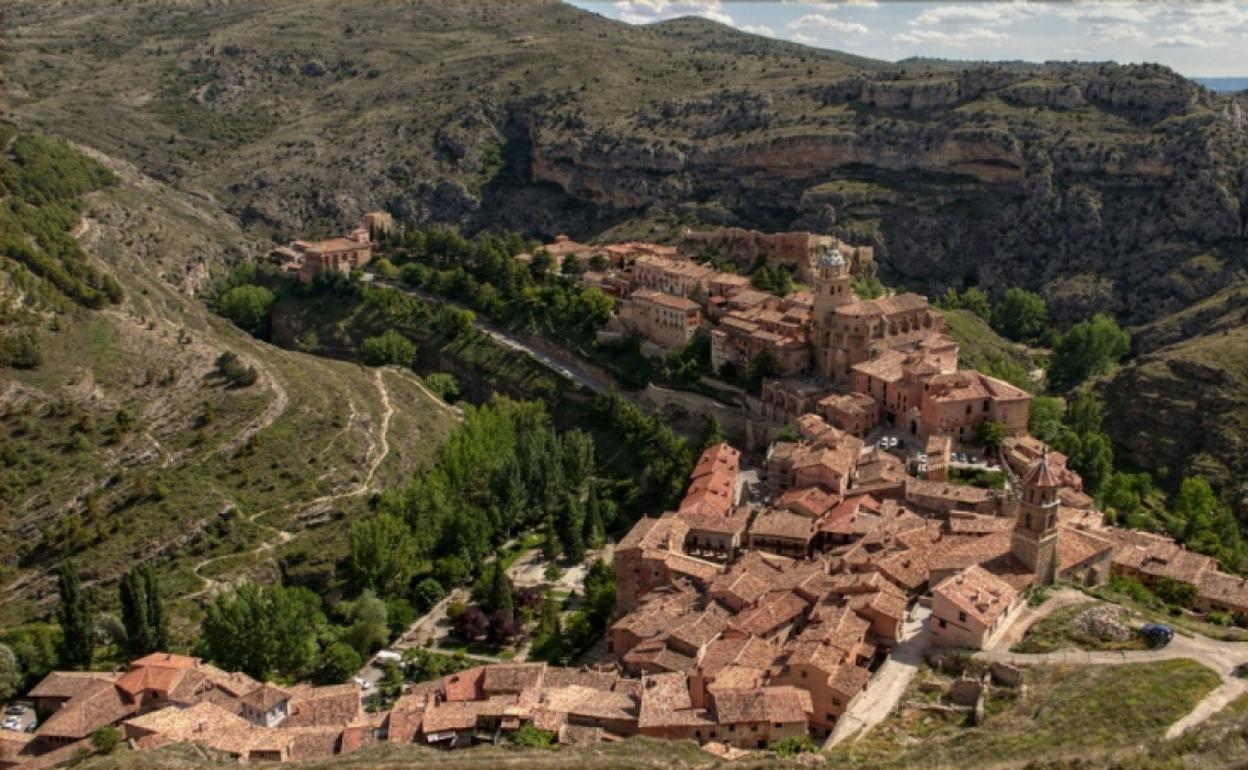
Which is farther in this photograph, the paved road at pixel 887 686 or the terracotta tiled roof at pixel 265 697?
the terracotta tiled roof at pixel 265 697

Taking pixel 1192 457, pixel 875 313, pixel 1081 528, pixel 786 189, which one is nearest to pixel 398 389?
pixel 875 313

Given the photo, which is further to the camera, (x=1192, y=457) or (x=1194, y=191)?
(x=1194, y=191)

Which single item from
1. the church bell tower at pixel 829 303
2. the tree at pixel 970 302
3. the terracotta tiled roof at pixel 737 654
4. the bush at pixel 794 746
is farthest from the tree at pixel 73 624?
the tree at pixel 970 302

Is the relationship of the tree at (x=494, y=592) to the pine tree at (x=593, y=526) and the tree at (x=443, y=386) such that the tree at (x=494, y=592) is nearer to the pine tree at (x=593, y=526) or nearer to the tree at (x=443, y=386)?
the pine tree at (x=593, y=526)

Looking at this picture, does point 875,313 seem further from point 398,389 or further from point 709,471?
point 398,389

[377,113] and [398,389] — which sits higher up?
[377,113]

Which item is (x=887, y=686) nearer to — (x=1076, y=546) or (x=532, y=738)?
(x=532, y=738)

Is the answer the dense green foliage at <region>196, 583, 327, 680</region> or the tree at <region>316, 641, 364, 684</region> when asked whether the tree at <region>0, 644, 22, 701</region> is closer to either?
the dense green foliage at <region>196, 583, 327, 680</region>
